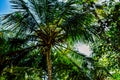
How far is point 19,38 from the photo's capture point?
16422 mm

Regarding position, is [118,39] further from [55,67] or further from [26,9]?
[26,9]

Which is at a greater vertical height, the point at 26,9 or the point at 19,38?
the point at 26,9

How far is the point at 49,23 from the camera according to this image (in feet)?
51.8

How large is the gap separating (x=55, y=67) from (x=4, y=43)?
3.04 meters

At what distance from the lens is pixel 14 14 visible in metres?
15.8

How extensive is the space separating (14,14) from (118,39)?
210 inches

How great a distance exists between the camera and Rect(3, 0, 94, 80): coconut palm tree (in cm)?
1571

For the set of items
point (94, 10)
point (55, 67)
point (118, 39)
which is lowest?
point (55, 67)

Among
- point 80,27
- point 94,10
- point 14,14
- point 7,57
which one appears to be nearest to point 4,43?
point 7,57

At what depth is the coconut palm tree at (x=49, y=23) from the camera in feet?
51.5

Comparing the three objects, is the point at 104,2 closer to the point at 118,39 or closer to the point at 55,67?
the point at 118,39

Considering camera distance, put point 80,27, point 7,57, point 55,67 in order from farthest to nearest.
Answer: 1. point 55,67
2. point 7,57
3. point 80,27

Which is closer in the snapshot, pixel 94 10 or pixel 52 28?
pixel 52 28

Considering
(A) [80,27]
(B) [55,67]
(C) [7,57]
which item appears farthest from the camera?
(B) [55,67]
